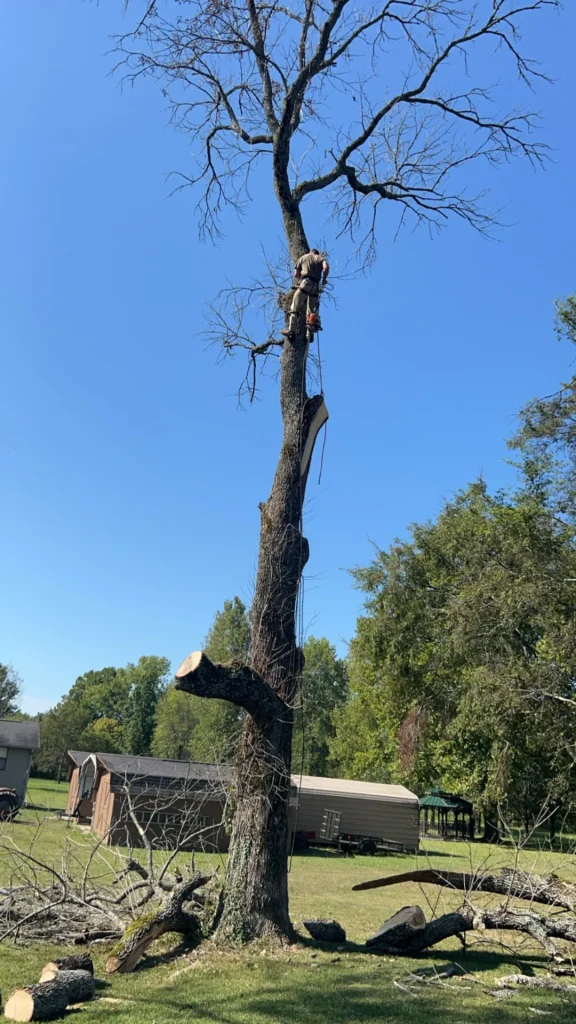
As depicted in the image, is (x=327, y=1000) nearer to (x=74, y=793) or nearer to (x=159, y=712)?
(x=74, y=793)

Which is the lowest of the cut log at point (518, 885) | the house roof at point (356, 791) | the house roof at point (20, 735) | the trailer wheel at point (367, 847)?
the trailer wheel at point (367, 847)

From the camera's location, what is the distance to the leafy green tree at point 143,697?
2635 inches

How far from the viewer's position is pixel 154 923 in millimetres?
6023

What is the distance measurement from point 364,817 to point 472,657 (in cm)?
844

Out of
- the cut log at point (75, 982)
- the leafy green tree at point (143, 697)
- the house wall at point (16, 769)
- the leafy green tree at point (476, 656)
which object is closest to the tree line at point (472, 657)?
the leafy green tree at point (476, 656)

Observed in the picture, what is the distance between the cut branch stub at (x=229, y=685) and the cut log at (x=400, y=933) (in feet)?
7.80

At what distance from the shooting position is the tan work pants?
8172mm

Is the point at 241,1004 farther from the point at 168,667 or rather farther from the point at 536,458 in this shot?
the point at 168,667

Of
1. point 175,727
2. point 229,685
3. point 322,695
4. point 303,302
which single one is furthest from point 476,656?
point 175,727

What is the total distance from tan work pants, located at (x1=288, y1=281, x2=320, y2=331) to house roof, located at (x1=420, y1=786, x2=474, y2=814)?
31127mm

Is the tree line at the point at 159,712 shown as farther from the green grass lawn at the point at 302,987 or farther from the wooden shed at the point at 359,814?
the green grass lawn at the point at 302,987

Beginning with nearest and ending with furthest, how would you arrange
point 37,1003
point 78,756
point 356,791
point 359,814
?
point 37,1003
point 359,814
point 356,791
point 78,756

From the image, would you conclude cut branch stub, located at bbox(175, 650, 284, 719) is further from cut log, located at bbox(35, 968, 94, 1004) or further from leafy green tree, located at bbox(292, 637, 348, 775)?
leafy green tree, located at bbox(292, 637, 348, 775)

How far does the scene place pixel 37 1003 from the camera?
4.49 meters
